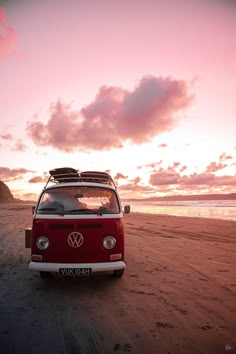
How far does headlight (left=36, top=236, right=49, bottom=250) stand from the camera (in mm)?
6209

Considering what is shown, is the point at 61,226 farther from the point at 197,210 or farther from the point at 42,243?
the point at 197,210

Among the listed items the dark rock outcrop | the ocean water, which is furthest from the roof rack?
the dark rock outcrop

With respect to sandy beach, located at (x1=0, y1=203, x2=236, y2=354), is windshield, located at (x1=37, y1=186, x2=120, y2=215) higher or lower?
higher

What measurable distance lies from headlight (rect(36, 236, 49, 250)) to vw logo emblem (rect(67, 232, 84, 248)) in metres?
0.50

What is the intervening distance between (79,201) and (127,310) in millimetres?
2809

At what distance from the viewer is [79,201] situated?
22.8 ft

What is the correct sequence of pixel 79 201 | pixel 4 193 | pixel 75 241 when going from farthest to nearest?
pixel 4 193
pixel 79 201
pixel 75 241

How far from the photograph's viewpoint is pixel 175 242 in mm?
12469

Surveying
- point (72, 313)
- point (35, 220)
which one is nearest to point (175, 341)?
point (72, 313)

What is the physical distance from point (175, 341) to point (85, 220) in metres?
3.02

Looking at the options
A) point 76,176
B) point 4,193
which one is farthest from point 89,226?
point 4,193

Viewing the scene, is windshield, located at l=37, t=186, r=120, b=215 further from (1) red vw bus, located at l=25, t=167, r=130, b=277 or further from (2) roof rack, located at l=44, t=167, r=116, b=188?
(2) roof rack, located at l=44, t=167, r=116, b=188

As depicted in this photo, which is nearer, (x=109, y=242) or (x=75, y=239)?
(x=75, y=239)

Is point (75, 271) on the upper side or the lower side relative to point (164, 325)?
upper
